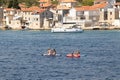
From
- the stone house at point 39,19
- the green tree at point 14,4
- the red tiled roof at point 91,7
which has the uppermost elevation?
the green tree at point 14,4

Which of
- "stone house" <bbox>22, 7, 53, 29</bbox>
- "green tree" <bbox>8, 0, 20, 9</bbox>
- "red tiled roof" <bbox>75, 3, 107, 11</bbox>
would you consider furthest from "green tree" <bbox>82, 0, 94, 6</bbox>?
"stone house" <bbox>22, 7, 53, 29</bbox>

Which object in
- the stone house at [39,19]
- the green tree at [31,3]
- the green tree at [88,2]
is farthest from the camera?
the green tree at [31,3]

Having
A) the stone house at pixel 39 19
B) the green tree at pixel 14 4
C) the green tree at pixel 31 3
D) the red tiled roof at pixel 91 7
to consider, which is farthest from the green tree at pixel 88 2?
the stone house at pixel 39 19

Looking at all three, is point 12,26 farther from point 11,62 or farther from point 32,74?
point 32,74

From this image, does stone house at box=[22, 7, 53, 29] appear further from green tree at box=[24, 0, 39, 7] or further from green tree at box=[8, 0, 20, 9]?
green tree at box=[24, 0, 39, 7]

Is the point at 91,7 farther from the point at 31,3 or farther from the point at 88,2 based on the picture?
the point at 31,3

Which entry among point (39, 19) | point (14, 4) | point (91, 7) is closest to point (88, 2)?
point (91, 7)

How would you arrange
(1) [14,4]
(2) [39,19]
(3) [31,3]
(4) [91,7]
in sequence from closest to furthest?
(2) [39,19]
(4) [91,7]
(1) [14,4]
(3) [31,3]

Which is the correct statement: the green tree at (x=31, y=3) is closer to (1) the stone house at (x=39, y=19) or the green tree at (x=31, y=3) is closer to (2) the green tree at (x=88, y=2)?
(2) the green tree at (x=88, y=2)

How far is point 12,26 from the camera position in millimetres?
154000

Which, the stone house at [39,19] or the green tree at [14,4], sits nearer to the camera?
the stone house at [39,19]

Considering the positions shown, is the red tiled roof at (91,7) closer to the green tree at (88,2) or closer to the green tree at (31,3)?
the green tree at (88,2)

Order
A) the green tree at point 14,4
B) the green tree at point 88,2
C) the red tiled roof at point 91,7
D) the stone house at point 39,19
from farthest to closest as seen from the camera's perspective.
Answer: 1. the green tree at point 88,2
2. the green tree at point 14,4
3. the red tiled roof at point 91,7
4. the stone house at point 39,19

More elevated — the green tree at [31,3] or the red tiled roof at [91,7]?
the green tree at [31,3]
